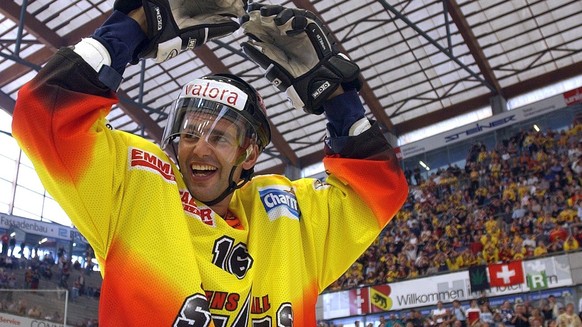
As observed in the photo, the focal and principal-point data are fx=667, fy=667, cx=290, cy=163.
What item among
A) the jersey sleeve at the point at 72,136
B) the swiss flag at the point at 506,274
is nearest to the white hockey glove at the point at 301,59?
the jersey sleeve at the point at 72,136

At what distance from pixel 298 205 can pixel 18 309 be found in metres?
12.7

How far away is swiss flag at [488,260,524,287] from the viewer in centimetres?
1922

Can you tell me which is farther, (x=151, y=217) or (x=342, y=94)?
(x=342, y=94)

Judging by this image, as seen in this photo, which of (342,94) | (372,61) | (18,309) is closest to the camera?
(342,94)

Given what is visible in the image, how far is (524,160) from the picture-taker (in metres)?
26.1

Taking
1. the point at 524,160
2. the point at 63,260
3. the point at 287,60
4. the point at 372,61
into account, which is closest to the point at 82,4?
the point at 63,260

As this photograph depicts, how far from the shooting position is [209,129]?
2.80 metres

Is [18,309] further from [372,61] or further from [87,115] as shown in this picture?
[372,61]

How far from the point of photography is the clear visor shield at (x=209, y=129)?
2.79 metres

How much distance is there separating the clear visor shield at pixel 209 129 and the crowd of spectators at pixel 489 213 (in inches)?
710

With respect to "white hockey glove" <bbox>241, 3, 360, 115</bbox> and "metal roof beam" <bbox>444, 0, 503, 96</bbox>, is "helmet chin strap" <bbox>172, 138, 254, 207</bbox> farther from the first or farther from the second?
"metal roof beam" <bbox>444, 0, 503, 96</bbox>

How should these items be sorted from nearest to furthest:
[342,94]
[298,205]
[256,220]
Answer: [256,220] < [298,205] < [342,94]

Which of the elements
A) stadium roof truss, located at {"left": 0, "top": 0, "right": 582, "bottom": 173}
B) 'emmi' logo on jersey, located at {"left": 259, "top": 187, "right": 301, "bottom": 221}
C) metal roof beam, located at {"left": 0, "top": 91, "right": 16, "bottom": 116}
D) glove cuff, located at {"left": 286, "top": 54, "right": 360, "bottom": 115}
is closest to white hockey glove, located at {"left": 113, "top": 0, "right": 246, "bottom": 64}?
glove cuff, located at {"left": 286, "top": 54, "right": 360, "bottom": 115}

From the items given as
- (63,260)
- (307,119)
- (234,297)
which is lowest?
(234,297)
